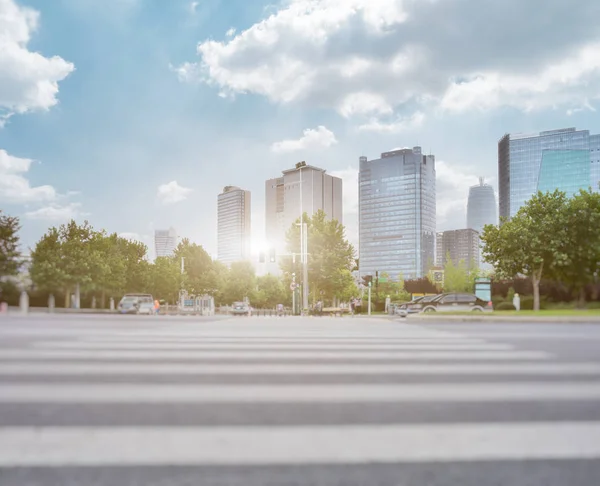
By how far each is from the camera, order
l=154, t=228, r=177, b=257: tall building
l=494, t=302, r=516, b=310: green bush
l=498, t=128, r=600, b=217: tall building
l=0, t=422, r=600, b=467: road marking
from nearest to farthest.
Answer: l=0, t=422, r=600, b=467: road marking, l=494, t=302, r=516, b=310: green bush, l=498, t=128, r=600, b=217: tall building, l=154, t=228, r=177, b=257: tall building

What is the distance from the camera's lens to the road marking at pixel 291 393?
16.9 feet

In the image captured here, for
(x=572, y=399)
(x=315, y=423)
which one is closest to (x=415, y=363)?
(x=572, y=399)

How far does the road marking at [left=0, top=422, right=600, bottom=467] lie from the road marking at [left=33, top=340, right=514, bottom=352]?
531 centimetres

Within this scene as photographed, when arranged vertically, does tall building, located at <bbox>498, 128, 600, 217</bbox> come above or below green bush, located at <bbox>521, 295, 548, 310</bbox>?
above

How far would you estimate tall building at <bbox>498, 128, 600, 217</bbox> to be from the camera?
184m

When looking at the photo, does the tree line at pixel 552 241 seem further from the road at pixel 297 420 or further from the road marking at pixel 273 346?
the road at pixel 297 420

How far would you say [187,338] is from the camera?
1173 centimetres

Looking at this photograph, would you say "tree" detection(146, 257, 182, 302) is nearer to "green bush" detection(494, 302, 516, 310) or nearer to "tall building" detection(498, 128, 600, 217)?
"green bush" detection(494, 302, 516, 310)

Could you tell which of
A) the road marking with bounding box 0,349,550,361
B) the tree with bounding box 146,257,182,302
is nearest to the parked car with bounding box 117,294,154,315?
the tree with bounding box 146,257,182,302

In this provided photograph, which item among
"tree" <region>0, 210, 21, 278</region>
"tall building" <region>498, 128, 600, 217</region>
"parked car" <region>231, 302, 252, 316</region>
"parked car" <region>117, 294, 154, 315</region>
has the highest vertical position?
"tall building" <region>498, 128, 600, 217</region>

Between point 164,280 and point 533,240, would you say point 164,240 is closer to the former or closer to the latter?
point 164,280

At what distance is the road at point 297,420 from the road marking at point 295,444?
0.6 inches

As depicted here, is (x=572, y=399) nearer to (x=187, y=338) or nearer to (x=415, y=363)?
(x=415, y=363)

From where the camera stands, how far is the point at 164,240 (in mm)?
193125
